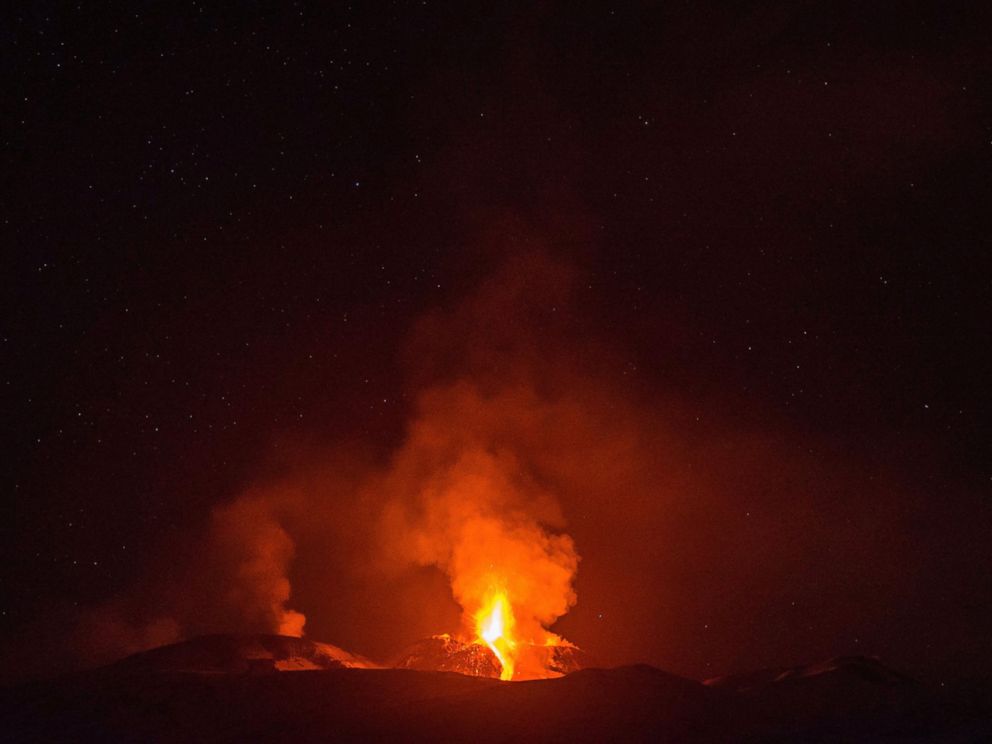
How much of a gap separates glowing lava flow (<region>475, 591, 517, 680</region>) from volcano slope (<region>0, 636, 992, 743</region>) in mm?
20631

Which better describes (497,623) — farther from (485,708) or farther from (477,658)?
(485,708)

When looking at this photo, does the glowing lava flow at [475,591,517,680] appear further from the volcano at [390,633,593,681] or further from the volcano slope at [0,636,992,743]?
the volcano slope at [0,636,992,743]

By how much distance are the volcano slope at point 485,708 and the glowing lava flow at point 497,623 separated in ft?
67.7

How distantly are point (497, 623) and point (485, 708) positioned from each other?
27872 mm

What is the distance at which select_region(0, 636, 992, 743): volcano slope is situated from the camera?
28000 mm

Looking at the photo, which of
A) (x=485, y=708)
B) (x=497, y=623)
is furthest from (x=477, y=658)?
(x=485, y=708)

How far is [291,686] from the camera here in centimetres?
3397

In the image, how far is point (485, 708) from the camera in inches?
1188

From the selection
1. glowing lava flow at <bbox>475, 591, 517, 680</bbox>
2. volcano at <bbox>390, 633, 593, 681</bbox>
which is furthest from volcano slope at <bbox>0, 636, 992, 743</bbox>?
glowing lava flow at <bbox>475, 591, 517, 680</bbox>

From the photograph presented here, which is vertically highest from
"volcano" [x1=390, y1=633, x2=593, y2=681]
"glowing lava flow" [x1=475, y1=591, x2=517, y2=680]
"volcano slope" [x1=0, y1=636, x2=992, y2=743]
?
"glowing lava flow" [x1=475, y1=591, x2=517, y2=680]

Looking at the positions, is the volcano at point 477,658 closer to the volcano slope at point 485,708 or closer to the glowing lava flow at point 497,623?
the glowing lava flow at point 497,623

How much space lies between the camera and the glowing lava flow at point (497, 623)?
5700cm

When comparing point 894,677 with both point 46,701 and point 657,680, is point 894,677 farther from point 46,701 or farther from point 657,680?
point 46,701

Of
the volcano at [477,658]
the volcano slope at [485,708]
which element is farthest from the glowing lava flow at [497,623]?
the volcano slope at [485,708]
